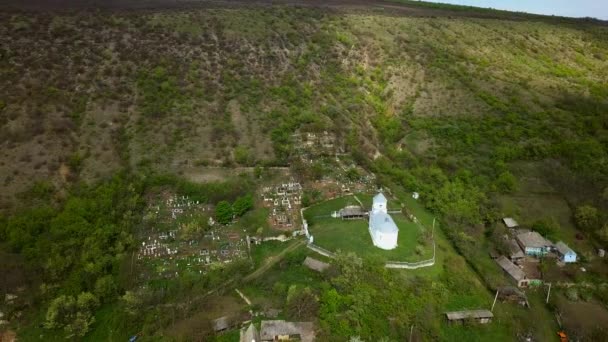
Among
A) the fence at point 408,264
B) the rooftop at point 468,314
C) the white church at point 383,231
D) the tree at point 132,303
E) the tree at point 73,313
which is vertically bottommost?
the tree at point 73,313

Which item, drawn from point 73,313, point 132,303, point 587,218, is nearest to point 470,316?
point 587,218

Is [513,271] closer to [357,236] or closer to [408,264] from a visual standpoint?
[408,264]

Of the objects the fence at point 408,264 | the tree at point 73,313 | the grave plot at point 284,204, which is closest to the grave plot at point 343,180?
the grave plot at point 284,204

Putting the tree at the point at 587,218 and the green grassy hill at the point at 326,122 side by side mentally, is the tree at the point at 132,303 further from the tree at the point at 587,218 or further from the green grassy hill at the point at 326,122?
the tree at the point at 587,218

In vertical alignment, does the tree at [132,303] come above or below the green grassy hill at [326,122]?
below

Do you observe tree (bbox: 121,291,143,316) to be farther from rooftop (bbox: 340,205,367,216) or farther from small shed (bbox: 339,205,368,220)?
rooftop (bbox: 340,205,367,216)

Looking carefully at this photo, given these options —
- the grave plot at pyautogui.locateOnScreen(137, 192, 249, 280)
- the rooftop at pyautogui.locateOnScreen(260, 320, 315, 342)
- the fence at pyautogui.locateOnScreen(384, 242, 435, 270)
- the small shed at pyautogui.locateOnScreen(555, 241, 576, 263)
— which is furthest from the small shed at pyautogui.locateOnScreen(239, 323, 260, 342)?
the small shed at pyautogui.locateOnScreen(555, 241, 576, 263)
